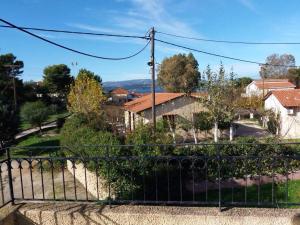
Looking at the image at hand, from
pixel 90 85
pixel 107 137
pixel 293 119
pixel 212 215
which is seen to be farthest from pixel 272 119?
pixel 212 215

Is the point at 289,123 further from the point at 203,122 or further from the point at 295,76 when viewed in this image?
the point at 295,76

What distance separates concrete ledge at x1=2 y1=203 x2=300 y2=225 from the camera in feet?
12.1

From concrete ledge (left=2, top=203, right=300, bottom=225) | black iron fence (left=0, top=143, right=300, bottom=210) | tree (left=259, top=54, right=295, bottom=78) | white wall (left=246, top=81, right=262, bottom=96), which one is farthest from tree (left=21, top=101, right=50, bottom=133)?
tree (left=259, top=54, right=295, bottom=78)

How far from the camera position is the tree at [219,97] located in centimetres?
2150

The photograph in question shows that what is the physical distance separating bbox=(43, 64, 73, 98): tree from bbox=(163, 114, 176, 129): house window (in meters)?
30.6

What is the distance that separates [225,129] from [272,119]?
13.3 ft

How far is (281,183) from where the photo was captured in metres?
10.5

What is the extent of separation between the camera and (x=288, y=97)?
2531 cm

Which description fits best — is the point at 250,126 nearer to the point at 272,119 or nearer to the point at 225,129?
the point at 272,119

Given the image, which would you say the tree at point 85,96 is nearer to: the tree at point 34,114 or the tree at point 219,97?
the tree at point 34,114

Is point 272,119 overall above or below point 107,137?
below

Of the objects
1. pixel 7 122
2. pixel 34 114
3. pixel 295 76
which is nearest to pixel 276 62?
pixel 295 76

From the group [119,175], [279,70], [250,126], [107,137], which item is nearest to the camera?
[119,175]

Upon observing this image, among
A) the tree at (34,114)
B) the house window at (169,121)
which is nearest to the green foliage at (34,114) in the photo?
the tree at (34,114)
